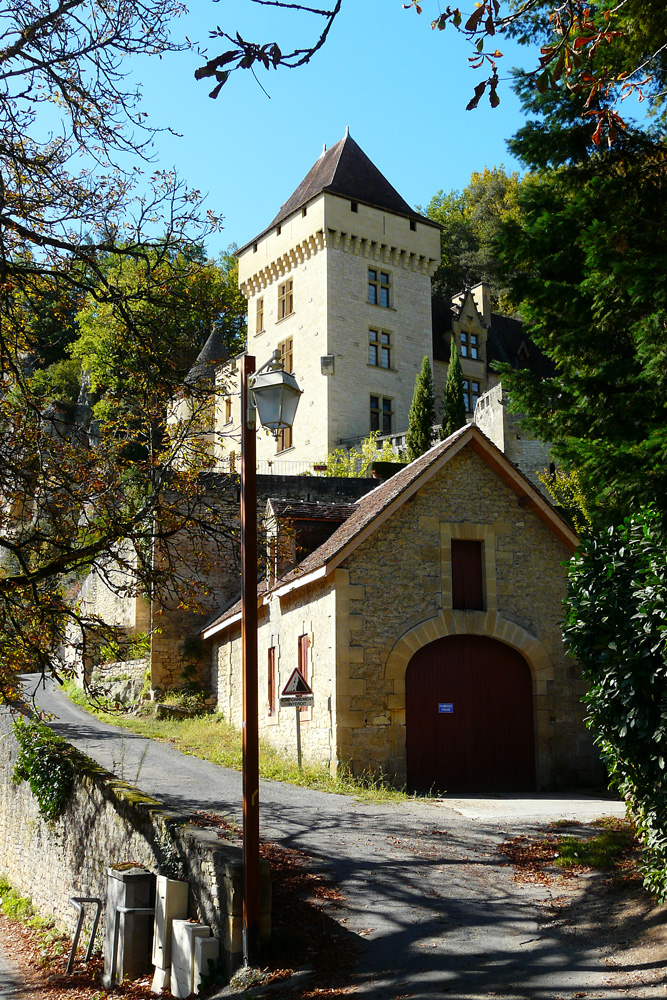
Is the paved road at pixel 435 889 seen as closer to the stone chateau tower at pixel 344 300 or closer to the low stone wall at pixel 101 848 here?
the low stone wall at pixel 101 848

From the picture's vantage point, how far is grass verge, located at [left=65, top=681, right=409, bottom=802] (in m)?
13.9

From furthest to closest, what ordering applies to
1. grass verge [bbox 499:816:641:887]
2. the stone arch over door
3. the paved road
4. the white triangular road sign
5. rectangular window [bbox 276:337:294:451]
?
rectangular window [bbox 276:337:294:451] < the stone arch over door < the white triangular road sign < grass verge [bbox 499:816:641:887] < the paved road

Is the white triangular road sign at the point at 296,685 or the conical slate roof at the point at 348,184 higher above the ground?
the conical slate roof at the point at 348,184

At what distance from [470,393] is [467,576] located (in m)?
29.0

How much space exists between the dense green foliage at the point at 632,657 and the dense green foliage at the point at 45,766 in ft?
25.4

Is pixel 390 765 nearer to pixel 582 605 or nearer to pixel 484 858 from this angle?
pixel 484 858

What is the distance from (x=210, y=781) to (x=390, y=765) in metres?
2.82

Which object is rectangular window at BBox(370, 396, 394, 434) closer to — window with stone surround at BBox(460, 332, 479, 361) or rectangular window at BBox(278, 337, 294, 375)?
rectangular window at BBox(278, 337, 294, 375)

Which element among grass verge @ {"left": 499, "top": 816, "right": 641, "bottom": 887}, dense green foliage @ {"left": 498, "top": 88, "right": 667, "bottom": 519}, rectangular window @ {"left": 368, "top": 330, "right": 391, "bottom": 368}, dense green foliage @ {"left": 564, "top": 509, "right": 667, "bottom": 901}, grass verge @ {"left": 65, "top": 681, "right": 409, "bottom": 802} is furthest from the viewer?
rectangular window @ {"left": 368, "top": 330, "right": 391, "bottom": 368}

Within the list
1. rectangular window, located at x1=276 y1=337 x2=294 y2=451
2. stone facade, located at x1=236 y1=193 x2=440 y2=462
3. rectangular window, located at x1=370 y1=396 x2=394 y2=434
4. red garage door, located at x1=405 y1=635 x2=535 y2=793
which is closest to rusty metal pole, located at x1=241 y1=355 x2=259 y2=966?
red garage door, located at x1=405 y1=635 x2=535 y2=793

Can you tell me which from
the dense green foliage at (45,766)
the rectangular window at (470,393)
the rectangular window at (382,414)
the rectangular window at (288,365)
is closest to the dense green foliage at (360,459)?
the rectangular window at (382,414)

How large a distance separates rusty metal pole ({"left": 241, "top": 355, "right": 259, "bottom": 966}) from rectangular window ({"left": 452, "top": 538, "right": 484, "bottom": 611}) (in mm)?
8122

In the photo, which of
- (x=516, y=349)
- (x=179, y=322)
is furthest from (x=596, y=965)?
(x=516, y=349)

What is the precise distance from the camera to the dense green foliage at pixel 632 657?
6785 millimetres
